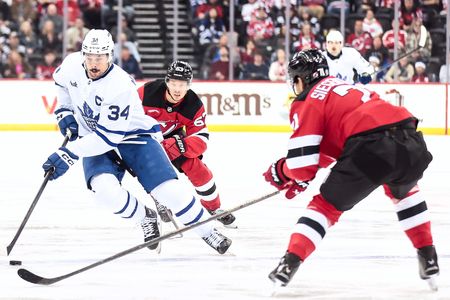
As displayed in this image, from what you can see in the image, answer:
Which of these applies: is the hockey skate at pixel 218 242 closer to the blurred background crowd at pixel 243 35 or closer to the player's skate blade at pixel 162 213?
the player's skate blade at pixel 162 213

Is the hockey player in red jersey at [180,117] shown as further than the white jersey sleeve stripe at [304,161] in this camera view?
Yes

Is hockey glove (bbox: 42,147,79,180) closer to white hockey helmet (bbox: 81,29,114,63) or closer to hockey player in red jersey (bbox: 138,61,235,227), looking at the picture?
white hockey helmet (bbox: 81,29,114,63)

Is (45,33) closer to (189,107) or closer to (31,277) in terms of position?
(189,107)

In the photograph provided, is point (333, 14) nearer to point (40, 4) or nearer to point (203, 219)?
point (40, 4)

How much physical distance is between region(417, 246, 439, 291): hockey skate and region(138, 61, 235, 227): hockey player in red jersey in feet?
6.43

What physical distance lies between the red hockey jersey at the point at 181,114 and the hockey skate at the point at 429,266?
6.45 ft

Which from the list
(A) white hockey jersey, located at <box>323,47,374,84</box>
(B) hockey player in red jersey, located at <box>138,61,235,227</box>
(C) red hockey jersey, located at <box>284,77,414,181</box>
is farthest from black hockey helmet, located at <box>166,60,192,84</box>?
(A) white hockey jersey, located at <box>323,47,374,84</box>

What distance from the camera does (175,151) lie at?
6.30m

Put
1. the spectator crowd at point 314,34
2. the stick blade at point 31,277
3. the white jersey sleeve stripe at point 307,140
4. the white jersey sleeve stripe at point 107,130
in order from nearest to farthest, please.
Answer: the white jersey sleeve stripe at point 307,140 → the stick blade at point 31,277 → the white jersey sleeve stripe at point 107,130 → the spectator crowd at point 314,34

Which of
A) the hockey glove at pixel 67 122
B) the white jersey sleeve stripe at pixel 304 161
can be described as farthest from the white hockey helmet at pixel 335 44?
the white jersey sleeve stripe at pixel 304 161

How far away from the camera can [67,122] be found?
5.70m

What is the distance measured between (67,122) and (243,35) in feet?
30.4

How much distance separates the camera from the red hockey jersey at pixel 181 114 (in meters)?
6.36

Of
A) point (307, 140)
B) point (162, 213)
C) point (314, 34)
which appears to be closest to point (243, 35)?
point (314, 34)
